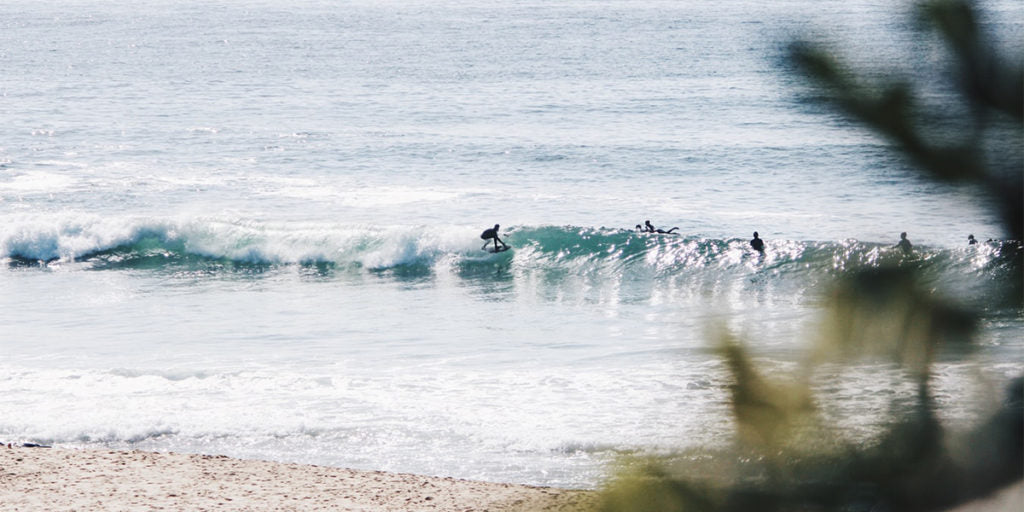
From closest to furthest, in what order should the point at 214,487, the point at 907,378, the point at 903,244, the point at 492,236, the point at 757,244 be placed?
1. the point at 907,378
2. the point at 903,244
3. the point at 214,487
4. the point at 757,244
5. the point at 492,236

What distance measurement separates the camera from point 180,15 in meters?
90.0

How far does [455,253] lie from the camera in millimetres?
20984

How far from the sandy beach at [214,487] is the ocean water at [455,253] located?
1.60 ft

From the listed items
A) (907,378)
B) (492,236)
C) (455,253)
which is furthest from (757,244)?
(907,378)

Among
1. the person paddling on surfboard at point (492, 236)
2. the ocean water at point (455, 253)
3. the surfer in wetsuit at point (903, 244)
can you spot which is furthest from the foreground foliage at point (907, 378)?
the person paddling on surfboard at point (492, 236)

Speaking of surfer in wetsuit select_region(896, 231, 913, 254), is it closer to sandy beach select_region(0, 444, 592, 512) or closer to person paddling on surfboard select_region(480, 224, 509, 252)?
sandy beach select_region(0, 444, 592, 512)

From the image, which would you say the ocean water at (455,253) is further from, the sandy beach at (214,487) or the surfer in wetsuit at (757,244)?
the sandy beach at (214,487)

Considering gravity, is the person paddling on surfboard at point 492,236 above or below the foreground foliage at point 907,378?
below

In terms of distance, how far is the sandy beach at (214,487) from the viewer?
8594mm

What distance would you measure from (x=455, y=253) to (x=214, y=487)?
12232 millimetres

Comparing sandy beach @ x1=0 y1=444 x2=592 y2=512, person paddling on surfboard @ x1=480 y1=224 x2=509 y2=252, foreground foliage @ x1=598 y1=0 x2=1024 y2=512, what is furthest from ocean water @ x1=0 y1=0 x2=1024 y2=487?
sandy beach @ x1=0 y1=444 x2=592 y2=512

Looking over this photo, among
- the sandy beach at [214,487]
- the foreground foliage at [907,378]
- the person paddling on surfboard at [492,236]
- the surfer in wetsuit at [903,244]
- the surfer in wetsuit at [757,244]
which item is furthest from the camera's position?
the person paddling on surfboard at [492,236]

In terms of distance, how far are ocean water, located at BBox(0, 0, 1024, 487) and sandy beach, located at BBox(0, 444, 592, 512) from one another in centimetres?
49

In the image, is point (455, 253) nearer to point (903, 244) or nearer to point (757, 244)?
point (757, 244)
